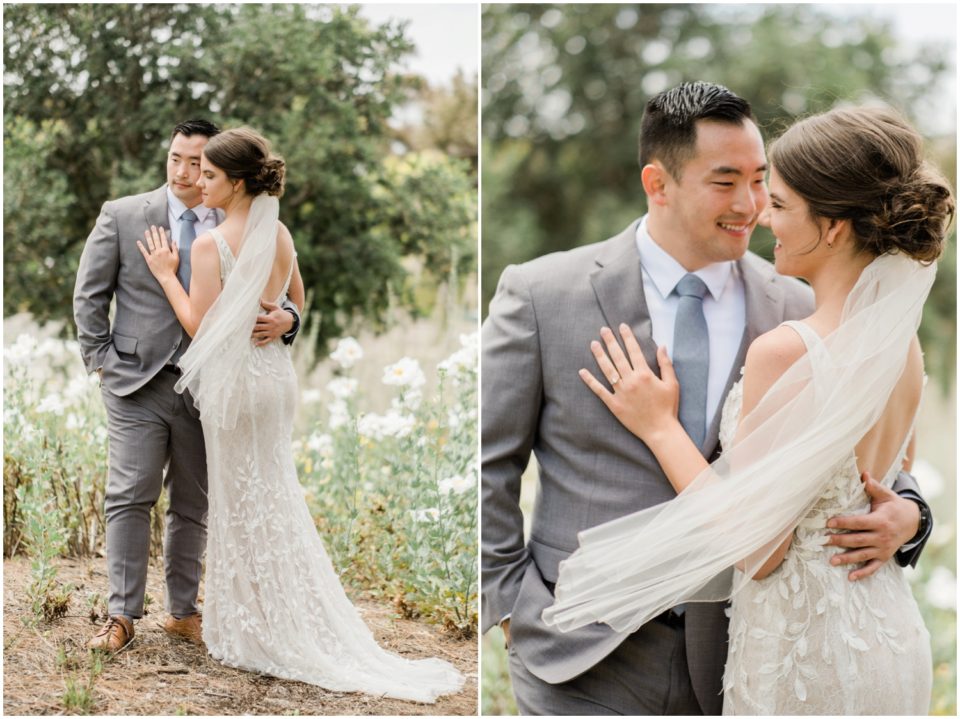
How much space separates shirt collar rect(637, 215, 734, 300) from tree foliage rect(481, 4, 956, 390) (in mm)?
3538

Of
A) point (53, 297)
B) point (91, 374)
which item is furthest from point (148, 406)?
point (53, 297)

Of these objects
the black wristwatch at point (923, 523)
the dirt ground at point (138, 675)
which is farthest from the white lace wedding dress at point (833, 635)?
the dirt ground at point (138, 675)

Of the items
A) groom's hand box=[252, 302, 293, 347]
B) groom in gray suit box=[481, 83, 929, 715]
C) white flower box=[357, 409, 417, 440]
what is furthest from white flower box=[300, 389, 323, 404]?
groom in gray suit box=[481, 83, 929, 715]

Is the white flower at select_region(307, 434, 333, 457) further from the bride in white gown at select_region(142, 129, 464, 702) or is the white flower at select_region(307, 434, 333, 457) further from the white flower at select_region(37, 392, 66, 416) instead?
the white flower at select_region(37, 392, 66, 416)

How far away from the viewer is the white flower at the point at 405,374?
148 inches

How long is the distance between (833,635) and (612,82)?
610 centimetres

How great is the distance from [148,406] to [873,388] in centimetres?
229

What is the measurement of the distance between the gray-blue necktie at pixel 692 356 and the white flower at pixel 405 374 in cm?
128

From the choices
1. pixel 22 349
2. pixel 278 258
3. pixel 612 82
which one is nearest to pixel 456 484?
pixel 278 258

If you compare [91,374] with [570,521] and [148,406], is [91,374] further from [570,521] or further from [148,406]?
[570,521]

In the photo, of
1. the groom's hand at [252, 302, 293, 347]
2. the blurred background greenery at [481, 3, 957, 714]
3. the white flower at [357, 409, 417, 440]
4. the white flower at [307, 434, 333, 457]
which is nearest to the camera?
the groom's hand at [252, 302, 293, 347]

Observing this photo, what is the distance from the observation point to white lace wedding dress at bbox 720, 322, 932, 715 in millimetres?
2406

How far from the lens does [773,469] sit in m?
2.42

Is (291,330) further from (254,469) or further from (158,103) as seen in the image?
(158,103)
